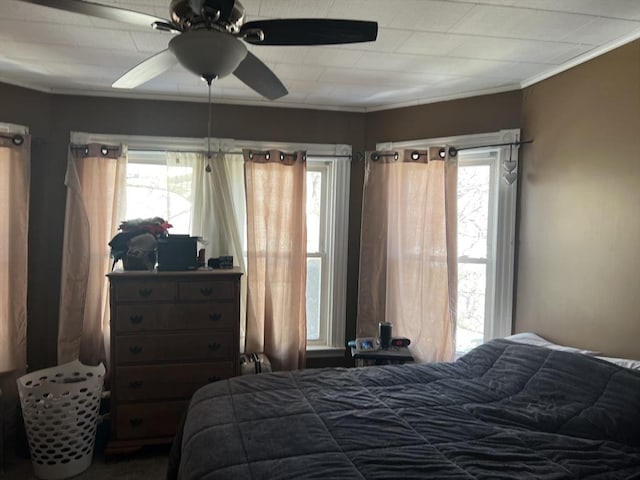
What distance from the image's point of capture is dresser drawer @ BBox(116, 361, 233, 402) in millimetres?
2551

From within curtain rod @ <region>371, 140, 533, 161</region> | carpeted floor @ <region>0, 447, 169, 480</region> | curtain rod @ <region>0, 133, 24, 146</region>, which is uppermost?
curtain rod @ <region>371, 140, 533, 161</region>

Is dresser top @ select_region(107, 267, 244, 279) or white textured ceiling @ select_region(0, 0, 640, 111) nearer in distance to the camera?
white textured ceiling @ select_region(0, 0, 640, 111)

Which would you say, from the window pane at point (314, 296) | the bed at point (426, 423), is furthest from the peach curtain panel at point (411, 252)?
the bed at point (426, 423)

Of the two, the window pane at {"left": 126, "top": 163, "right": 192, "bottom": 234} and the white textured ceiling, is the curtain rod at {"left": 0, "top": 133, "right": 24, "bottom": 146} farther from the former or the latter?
the window pane at {"left": 126, "top": 163, "right": 192, "bottom": 234}

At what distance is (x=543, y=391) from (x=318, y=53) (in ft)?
6.62

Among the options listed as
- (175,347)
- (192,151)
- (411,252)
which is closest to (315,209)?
(411,252)

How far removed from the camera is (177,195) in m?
Result: 3.18

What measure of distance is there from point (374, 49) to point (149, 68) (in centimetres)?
117

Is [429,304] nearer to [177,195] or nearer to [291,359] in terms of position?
[291,359]

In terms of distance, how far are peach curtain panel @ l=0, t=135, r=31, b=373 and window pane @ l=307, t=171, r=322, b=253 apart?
1.96m

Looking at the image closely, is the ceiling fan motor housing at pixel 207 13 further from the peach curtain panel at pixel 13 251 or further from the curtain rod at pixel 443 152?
the peach curtain panel at pixel 13 251

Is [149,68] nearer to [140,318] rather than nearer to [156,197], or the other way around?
[140,318]

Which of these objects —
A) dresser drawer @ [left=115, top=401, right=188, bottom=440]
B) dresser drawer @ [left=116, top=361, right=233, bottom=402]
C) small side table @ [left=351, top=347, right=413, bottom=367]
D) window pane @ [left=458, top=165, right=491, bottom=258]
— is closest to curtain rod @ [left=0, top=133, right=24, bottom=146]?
dresser drawer @ [left=116, top=361, right=233, bottom=402]

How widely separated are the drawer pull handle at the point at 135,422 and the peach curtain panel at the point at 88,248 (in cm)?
64
